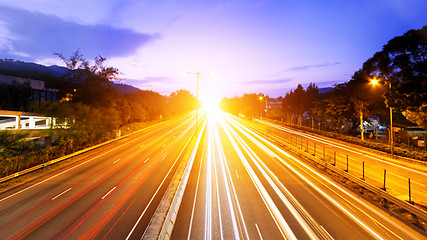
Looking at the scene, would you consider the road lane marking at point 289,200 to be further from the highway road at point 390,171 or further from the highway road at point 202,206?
the highway road at point 390,171

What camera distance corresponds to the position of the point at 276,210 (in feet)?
39.3

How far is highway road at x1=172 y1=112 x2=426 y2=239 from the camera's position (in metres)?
9.68

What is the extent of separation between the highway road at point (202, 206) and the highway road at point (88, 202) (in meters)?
0.05

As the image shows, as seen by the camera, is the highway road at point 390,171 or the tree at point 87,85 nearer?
the highway road at point 390,171

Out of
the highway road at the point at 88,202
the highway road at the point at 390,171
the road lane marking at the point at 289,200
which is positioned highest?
the highway road at the point at 390,171

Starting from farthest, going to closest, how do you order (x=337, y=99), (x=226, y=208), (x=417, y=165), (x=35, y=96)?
(x=35, y=96), (x=337, y=99), (x=417, y=165), (x=226, y=208)

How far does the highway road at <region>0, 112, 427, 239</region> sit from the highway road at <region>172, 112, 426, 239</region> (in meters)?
0.05

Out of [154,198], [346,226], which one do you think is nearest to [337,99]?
[346,226]

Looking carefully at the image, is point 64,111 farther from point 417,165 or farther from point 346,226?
point 417,165

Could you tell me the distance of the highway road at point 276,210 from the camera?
9.68m

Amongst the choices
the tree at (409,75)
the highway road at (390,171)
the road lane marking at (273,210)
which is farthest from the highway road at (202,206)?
the tree at (409,75)

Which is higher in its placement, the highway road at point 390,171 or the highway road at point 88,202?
the highway road at point 390,171

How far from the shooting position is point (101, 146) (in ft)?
112

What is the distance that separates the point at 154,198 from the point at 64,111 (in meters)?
22.5
